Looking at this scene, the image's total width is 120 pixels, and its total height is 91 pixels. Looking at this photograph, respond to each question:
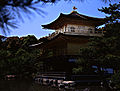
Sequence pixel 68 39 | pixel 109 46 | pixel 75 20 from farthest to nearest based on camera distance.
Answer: pixel 75 20 → pixel 68 39 → pixel 109 46

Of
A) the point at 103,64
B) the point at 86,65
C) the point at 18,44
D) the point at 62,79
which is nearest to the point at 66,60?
the point at 62,79

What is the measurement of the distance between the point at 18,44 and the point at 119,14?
24548 mm

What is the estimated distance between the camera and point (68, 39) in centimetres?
1697

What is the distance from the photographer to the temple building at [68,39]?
16.6 meters

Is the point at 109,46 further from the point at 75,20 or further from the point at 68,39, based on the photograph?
the point at 75,20

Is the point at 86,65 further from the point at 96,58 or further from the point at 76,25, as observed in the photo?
the point at 76,25

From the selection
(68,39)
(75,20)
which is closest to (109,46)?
(68,39)

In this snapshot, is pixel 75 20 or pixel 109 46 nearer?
pixel 109 46

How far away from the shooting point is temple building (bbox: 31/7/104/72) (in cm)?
1658

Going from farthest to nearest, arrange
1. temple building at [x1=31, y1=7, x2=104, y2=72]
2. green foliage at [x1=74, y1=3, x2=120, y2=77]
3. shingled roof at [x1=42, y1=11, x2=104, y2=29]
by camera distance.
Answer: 1. shingled roof at [x1=42, y1=11, x2=104, y2=29]
2. temple building at [x1=31, y1=7, x2=104, y2=72]
3. green foliage at [x1=74, y1=3, x2=120, y2=77]

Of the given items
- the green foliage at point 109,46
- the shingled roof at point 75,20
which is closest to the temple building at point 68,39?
the shingled roof at point 75,20

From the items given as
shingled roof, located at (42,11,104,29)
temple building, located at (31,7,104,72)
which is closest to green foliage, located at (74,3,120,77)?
temple building, located at (31,7,104,72)

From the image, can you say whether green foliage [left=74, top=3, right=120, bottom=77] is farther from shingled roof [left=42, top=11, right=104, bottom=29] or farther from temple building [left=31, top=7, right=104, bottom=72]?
shingled roof [left=42, top=11, right=104, bottom=29]

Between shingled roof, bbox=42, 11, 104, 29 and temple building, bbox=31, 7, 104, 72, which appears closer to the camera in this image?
temple building, bbox=31, 7, 104, 72
